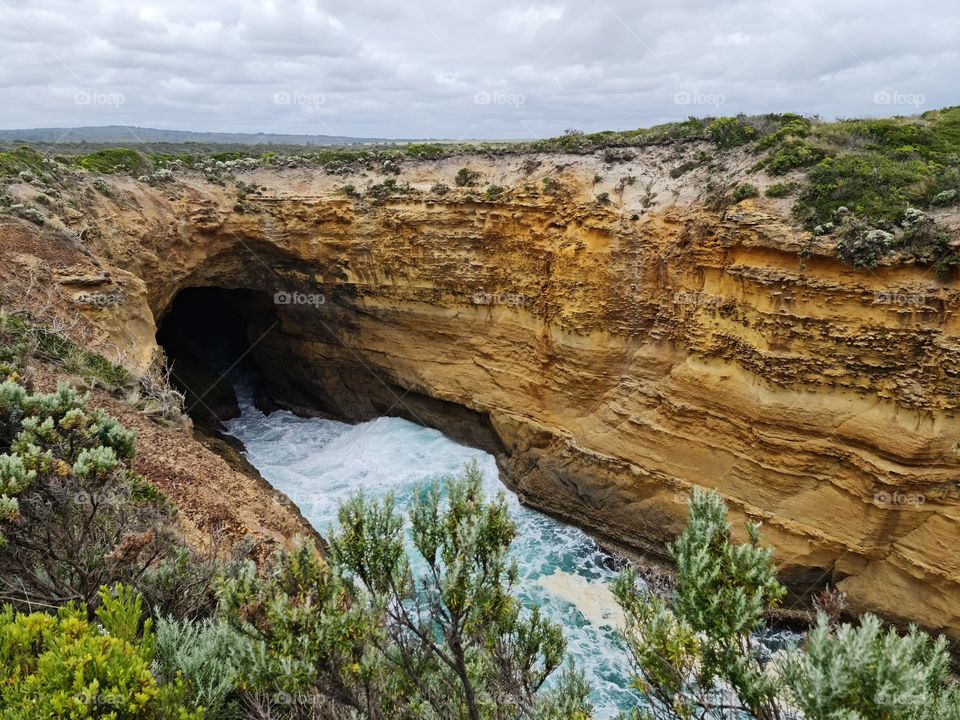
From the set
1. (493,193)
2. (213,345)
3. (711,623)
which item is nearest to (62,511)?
(711,623)

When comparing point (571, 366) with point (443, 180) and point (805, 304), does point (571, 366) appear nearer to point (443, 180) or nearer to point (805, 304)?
point (805, 304)

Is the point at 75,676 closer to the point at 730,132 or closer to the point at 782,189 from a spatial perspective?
the point at 782,189

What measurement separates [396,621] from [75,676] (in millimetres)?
2782

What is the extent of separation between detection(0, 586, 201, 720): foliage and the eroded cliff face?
10234 mm

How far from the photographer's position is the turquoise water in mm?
13391

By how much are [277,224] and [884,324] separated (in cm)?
1816

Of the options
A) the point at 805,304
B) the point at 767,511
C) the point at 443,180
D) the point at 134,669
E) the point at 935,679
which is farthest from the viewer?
the point at 443,180

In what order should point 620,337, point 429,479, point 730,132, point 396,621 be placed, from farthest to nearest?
point 429,479 → point 730,132 → point 620,337 → point 396,621

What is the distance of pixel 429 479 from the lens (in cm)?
1905

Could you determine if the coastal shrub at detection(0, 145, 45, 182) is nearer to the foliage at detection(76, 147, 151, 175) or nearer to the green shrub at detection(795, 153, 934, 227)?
the foliage at detection(76, 147, 151, 175)

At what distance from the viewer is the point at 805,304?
1282 centimetres

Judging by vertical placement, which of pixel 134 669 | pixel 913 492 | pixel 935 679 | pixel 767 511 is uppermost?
pixel 134 669

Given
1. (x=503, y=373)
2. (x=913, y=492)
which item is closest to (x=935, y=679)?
(x=913, y=492)

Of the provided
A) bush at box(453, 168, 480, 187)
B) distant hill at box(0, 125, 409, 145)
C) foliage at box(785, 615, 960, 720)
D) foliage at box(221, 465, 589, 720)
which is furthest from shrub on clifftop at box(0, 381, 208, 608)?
distant hill at box(0, 125, 409, 145)
